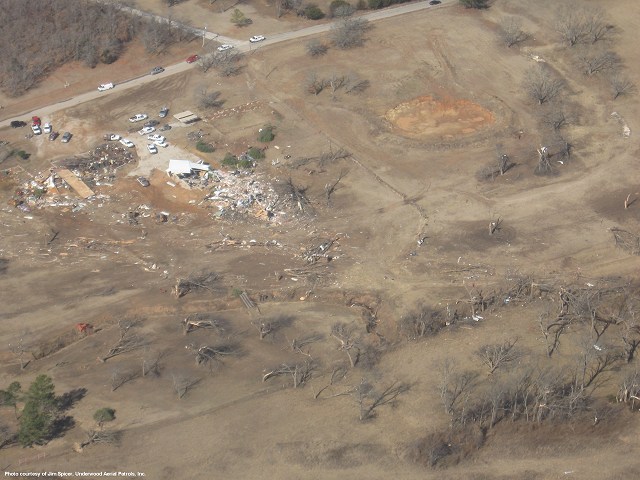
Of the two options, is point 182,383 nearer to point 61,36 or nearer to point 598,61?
point 61,36

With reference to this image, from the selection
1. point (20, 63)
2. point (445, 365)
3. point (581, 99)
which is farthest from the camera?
point (20, 63)

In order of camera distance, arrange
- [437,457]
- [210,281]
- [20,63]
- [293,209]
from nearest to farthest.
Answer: [437,457] < [210,281] < [293,209] < [20,63]

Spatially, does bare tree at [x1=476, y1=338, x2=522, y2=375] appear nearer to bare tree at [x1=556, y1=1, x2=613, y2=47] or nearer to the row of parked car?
the row of parked car

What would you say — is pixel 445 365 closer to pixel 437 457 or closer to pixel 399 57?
pixel 437 457

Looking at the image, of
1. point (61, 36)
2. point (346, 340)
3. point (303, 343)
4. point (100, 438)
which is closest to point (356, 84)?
point (61, 36)

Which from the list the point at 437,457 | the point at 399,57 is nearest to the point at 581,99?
the point at 399,57

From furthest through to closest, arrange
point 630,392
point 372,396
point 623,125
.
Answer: point 623,125 < point 372,396 < point 630,392
